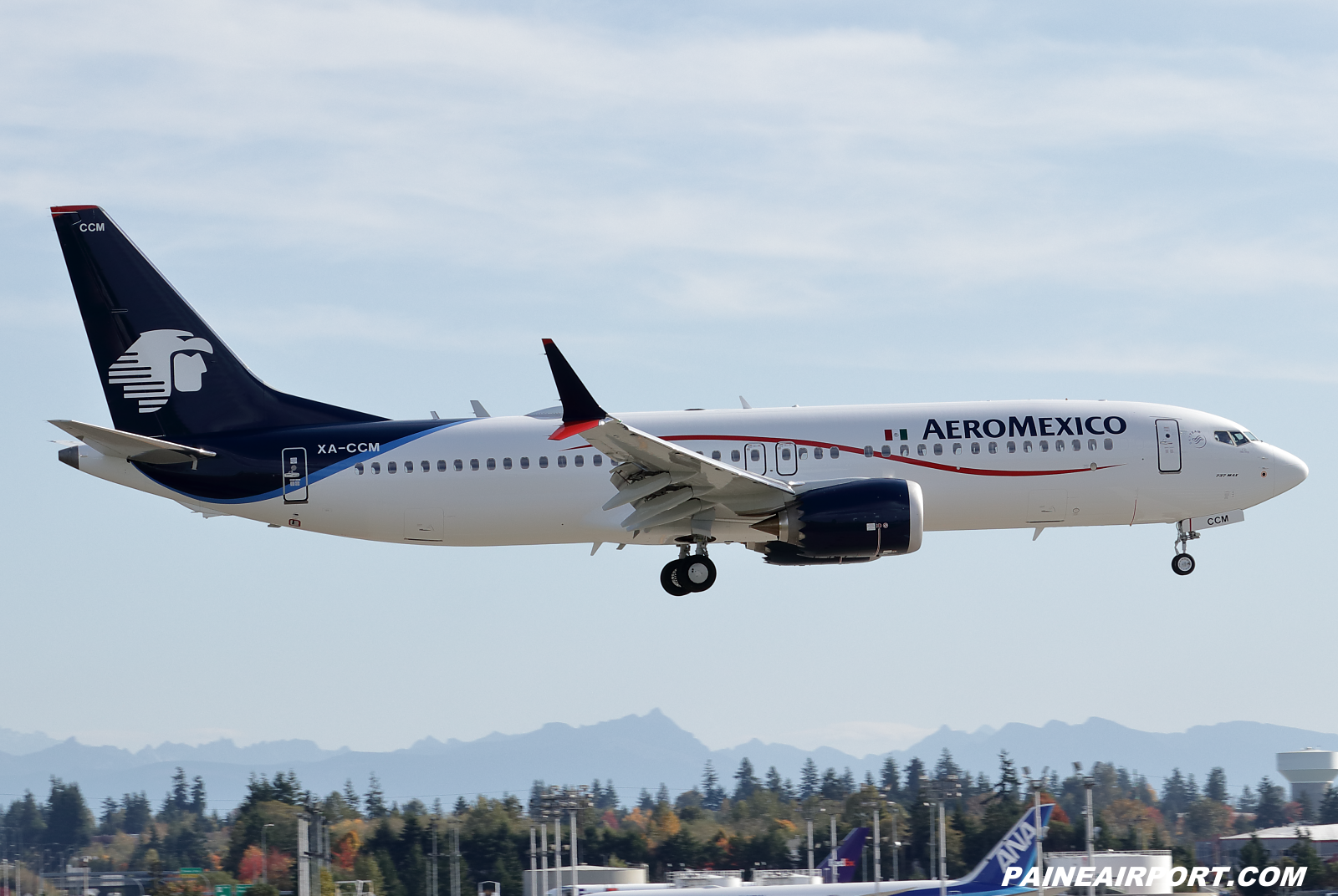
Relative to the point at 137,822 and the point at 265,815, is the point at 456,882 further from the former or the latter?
the point at 137,822

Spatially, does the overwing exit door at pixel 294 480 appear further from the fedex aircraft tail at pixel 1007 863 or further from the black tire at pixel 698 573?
the fedex aircraft tail at pixel 1007 863

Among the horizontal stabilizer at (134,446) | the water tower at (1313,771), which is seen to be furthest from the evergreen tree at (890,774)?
the horizontal stabilizer at (134,446)

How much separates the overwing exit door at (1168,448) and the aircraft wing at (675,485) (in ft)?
33.7

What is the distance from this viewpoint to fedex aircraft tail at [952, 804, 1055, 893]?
5041 cm

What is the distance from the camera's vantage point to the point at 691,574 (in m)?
40.1

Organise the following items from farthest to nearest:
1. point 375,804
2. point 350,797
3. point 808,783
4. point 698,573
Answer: point 808,783 < point 350,797 < point 375,804 < point 698,573

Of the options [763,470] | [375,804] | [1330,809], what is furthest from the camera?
[1330,809]

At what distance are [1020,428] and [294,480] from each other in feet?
62.3

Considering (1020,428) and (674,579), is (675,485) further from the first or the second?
(1020,428)

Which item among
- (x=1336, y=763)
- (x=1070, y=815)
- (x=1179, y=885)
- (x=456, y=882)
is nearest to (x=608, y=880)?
(x=456, y=882)

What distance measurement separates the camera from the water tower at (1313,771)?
13112cm

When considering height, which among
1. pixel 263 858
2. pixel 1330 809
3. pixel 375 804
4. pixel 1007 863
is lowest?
pixel 1330 809

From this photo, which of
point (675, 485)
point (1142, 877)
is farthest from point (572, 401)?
point (1142, 877)

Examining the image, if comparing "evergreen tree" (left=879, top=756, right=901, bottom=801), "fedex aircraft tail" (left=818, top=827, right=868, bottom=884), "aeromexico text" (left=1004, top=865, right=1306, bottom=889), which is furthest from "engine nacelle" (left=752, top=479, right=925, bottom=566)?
"evergreen tree" (left=879, top=756, right=901, bottom=801)
